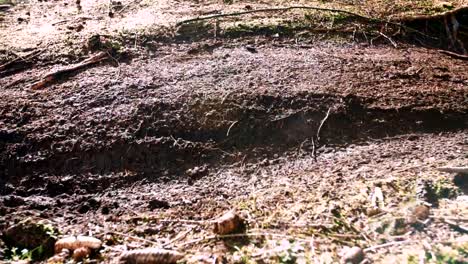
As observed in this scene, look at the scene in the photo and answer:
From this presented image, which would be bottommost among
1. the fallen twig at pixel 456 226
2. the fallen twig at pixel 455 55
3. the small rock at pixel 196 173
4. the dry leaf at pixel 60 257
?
the dry leaf at pixel 60 257

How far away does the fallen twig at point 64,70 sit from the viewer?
149 inches

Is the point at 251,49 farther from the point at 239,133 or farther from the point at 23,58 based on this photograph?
the point at 23,58

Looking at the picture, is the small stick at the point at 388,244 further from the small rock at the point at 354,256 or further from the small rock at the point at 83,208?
the small rock at the point at 83,208

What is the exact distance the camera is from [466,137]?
3260 mm

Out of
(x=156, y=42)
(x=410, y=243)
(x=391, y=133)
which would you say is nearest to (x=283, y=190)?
(x=410, y=243)

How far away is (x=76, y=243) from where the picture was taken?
8.15 ft

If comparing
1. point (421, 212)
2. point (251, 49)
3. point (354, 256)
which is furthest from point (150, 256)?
point (251, 49)

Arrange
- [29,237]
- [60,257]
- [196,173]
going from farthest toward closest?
[196,173]
[29,237]
[60,257]

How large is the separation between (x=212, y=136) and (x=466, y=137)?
6.07 feet

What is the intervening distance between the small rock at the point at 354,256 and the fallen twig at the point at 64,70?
2.82m

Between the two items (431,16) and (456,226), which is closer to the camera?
(456,226)

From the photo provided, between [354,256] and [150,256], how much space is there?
103 cm

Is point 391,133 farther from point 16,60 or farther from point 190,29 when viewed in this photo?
point 16,60

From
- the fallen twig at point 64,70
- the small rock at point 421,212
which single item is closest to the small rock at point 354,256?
the small rock at point 421,212
